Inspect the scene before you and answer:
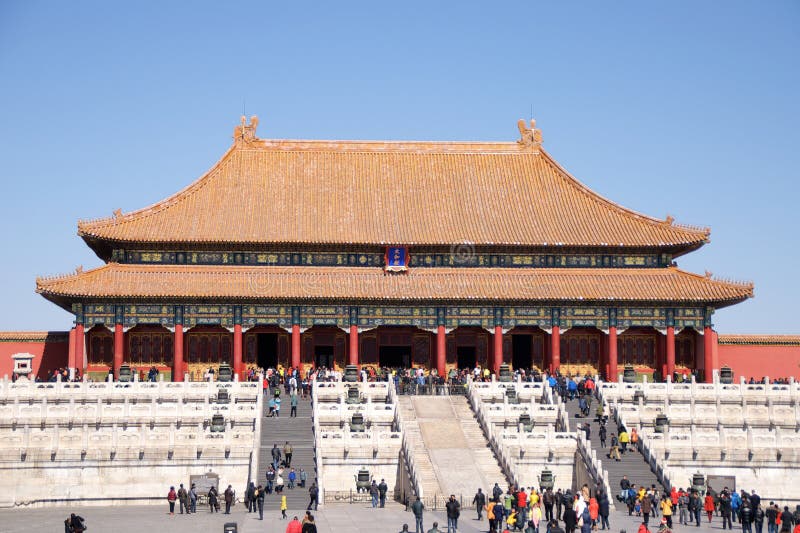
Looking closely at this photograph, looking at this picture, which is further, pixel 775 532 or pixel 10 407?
pixel 10 407

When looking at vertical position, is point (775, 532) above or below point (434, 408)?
below

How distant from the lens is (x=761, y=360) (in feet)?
233

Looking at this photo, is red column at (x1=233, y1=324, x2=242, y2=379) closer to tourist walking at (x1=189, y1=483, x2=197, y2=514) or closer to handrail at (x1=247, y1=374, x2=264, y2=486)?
handrail at (x1=247, y1=374, x2=264, y2=486)

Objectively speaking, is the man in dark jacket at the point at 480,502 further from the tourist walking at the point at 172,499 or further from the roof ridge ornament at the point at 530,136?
the roof ridge ornament at the point at 530,136

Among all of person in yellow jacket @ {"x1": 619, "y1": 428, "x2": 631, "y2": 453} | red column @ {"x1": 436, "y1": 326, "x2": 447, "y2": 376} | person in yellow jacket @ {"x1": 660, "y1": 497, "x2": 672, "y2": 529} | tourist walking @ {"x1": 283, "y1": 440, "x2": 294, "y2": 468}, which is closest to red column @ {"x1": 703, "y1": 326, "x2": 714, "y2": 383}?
red column @ {"x1": 436, "y1": 326, "x2": 447, "y2": 376}

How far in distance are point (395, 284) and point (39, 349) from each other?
18977 millimetres

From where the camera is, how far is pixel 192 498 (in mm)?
42031

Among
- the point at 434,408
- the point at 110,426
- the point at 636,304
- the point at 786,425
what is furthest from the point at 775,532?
the point at 636,304

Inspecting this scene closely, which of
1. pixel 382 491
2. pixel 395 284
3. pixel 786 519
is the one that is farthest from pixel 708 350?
pixel 786 519

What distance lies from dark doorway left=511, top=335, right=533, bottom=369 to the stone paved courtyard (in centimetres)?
2921

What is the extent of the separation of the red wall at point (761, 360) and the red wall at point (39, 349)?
3504 centimetres

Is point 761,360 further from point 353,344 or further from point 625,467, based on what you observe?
point 625,467

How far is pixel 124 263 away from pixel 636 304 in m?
27.2

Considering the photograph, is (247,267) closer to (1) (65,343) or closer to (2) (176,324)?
(2) (176,324)
